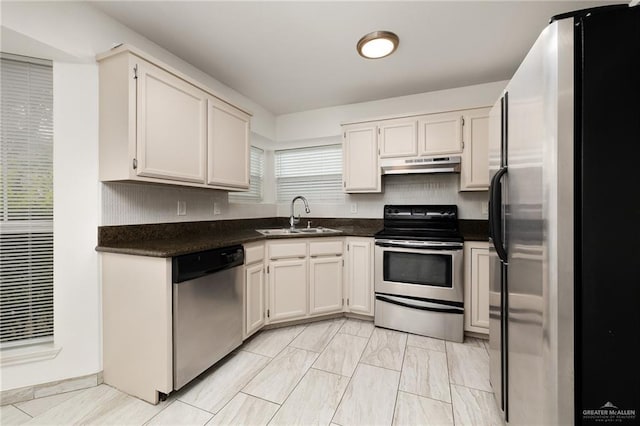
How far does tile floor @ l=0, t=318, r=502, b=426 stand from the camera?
1.48 m

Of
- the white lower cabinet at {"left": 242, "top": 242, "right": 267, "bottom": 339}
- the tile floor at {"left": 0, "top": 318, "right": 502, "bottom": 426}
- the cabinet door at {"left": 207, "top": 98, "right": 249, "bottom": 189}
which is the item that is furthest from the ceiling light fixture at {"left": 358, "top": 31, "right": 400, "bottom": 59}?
the tile floor at {"left": 0, "top": 318, "right": 502, "bottom": 426}

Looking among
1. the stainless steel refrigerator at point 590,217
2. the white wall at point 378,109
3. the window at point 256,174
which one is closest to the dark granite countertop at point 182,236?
the window at point 256,174

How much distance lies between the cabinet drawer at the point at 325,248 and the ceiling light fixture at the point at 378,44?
1.77 metres

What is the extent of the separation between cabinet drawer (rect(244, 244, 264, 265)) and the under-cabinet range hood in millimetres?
1599

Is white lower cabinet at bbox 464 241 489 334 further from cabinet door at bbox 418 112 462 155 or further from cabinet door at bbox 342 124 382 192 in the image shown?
cabinet door at bbox 342 124 382 192

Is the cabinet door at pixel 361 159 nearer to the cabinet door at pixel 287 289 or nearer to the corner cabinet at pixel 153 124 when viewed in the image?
the cabinet door at pixel 287 289

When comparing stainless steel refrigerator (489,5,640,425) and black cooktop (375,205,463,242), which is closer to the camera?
stainless steel refrigerator (489,5,640,425)

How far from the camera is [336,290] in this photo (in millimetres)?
2830

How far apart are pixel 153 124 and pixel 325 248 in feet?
6.00

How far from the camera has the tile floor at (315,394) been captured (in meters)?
1.48

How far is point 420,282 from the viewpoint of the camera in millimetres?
2512

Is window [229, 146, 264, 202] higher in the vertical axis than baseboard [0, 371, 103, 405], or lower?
higher

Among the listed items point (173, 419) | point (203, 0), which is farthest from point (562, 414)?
point (203, 0)

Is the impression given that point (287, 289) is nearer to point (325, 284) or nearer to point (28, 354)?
point (325, 284)
